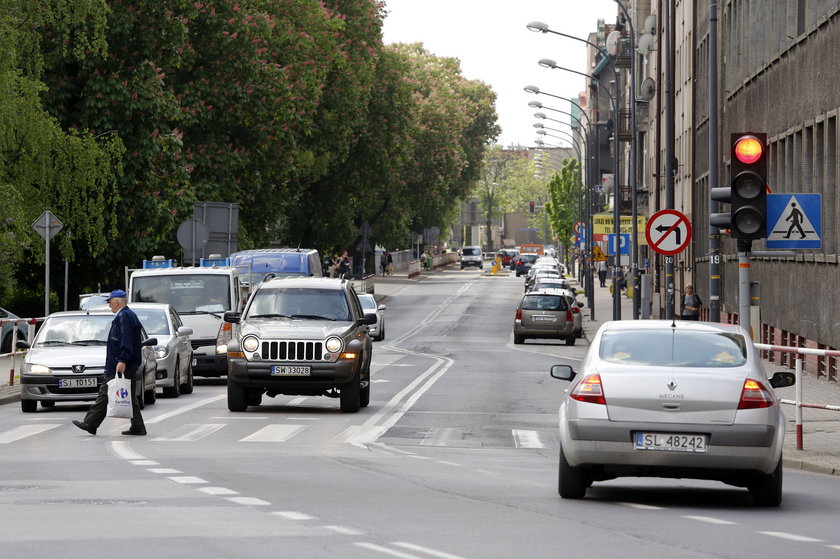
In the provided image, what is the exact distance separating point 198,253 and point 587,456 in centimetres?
3423

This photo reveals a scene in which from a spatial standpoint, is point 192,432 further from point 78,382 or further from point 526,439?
point 78,382

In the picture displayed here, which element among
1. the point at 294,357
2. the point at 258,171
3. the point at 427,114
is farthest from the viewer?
the point at 427,114

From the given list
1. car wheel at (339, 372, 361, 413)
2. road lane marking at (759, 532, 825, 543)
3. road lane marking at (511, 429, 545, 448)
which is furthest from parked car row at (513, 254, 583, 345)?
road lane marking at (759, 532, 825, 543)

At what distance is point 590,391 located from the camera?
12617 mm

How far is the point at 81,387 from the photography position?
24125mm

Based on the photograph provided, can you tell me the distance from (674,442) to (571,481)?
0.87 meters

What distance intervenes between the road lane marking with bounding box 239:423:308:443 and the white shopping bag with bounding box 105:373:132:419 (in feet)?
4.55

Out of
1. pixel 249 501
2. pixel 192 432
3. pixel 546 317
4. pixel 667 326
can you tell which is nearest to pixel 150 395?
pixel 192 432

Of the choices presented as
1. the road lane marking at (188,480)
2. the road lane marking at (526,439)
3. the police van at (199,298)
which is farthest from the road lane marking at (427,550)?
the police van at (199,298)

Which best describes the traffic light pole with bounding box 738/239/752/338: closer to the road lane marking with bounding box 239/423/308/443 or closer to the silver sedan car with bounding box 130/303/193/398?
the road lane marking with bounding box 239/423/308/443

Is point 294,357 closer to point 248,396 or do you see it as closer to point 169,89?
point 248,396

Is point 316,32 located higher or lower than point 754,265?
higher

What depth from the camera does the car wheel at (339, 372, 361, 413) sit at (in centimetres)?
2317

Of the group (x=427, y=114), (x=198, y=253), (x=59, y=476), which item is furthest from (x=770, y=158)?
(x=427, y=114)
